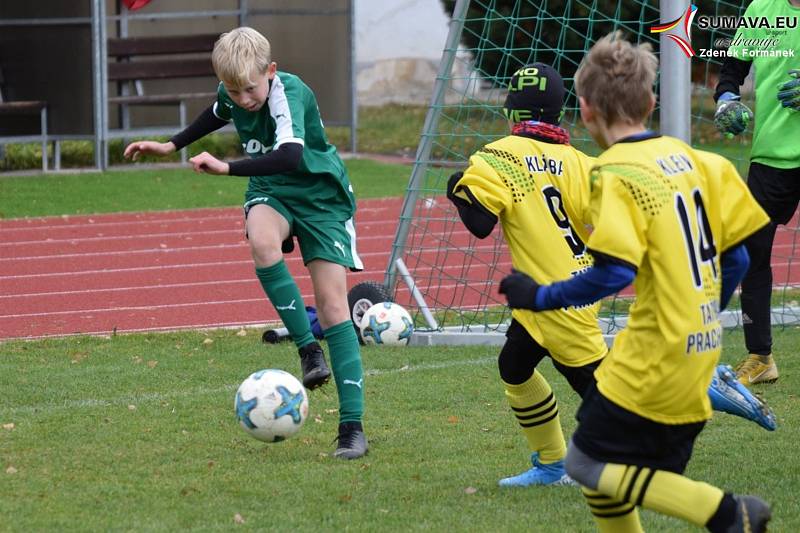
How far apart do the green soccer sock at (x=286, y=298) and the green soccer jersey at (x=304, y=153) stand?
11.3 inches

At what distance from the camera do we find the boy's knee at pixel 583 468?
342 centimetres

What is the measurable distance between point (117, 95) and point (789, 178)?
13815mm

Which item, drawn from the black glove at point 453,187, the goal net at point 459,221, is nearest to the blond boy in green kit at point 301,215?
the black glove at point 453,187

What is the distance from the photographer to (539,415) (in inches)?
185

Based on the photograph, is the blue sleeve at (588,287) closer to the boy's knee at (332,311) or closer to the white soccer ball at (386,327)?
the boy's knee at (332,311)

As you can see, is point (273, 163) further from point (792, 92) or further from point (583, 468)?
point (792, 92)

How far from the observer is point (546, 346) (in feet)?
14.8

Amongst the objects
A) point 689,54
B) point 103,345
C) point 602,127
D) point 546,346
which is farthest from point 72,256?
point 602,127

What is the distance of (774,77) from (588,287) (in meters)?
3.73

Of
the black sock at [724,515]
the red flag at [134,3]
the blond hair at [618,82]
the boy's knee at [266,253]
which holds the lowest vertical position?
the black sock at [724,515]

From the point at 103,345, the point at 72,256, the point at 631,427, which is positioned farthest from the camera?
the point at 72,256

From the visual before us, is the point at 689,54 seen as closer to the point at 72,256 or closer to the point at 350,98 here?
the point at 72,256

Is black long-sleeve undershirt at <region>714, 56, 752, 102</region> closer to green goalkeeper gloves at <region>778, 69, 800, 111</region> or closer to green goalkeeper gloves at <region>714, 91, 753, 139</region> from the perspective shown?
green goalkeeper gloves at <region>714, 91, 753, 139</region>

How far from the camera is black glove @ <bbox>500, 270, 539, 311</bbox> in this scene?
131 inches
